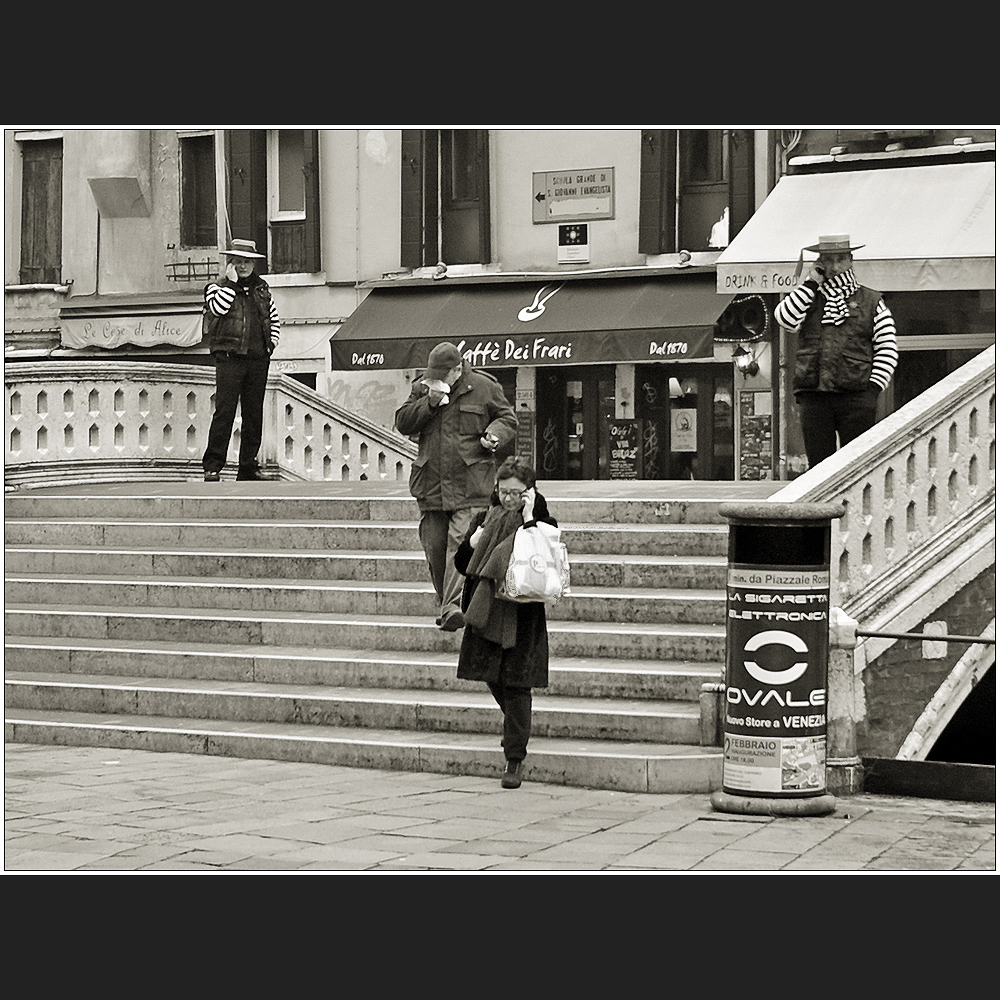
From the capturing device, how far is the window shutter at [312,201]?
2498 cm

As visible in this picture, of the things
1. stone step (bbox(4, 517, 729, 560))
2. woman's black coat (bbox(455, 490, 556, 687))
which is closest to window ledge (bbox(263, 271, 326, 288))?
stone step (bbox(4, 517, 729, 560))

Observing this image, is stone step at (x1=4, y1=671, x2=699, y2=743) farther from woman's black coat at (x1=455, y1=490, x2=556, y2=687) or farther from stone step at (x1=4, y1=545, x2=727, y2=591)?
stone step at (x1=4, y1=545, x2=727, y2=591)

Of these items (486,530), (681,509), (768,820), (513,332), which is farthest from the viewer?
(513,332)

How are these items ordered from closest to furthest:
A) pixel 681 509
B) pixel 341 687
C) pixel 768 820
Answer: pixel 768 820
pixel 341 687
pixel 681 509

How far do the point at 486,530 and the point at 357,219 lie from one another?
16.9 m

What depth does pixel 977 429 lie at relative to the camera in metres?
11.3

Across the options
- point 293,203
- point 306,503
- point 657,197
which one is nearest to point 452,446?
point 306,503

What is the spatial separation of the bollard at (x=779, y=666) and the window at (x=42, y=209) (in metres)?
19.0

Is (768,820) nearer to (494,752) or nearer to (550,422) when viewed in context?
(494,752)

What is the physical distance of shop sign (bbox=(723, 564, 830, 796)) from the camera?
329 inches

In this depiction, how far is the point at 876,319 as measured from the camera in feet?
39.2

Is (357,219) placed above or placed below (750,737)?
above

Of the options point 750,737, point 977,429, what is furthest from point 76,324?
point 750,737

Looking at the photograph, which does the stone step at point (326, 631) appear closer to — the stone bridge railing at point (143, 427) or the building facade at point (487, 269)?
the stone bridge railing at point (143, 427)
